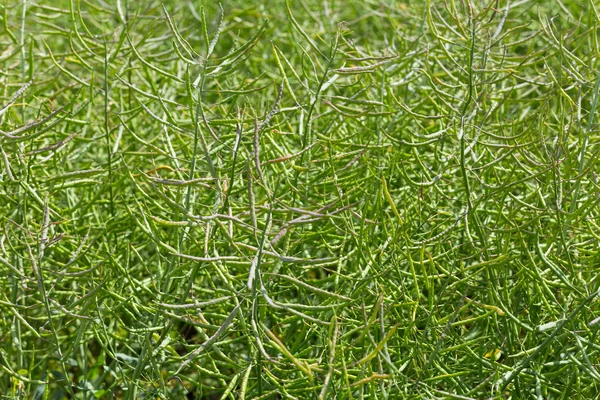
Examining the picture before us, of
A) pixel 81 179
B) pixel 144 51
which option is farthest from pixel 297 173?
pixel 144 51

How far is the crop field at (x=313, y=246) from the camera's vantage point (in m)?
1.09

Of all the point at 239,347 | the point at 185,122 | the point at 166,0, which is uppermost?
the point at 185,122

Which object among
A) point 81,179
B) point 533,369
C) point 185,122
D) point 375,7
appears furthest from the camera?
point 375,7

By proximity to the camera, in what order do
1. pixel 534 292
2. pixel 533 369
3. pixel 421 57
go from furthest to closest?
pixel 421 57
pixel 534 292
pixel 533 369

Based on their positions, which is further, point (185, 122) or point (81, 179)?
point (185, 122)

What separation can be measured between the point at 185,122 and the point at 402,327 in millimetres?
645

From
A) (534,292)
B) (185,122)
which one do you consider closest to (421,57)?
(185,122)

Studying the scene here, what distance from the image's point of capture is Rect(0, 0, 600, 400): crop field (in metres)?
1.09

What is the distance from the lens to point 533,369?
43.7 inches

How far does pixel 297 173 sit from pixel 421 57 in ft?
1.92

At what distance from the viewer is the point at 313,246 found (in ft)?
4.47

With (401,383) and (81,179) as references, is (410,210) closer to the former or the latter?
(401,383)

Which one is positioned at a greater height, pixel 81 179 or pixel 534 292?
pixel 534 292

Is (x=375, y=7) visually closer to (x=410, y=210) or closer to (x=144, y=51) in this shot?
(x=144, y=51)
